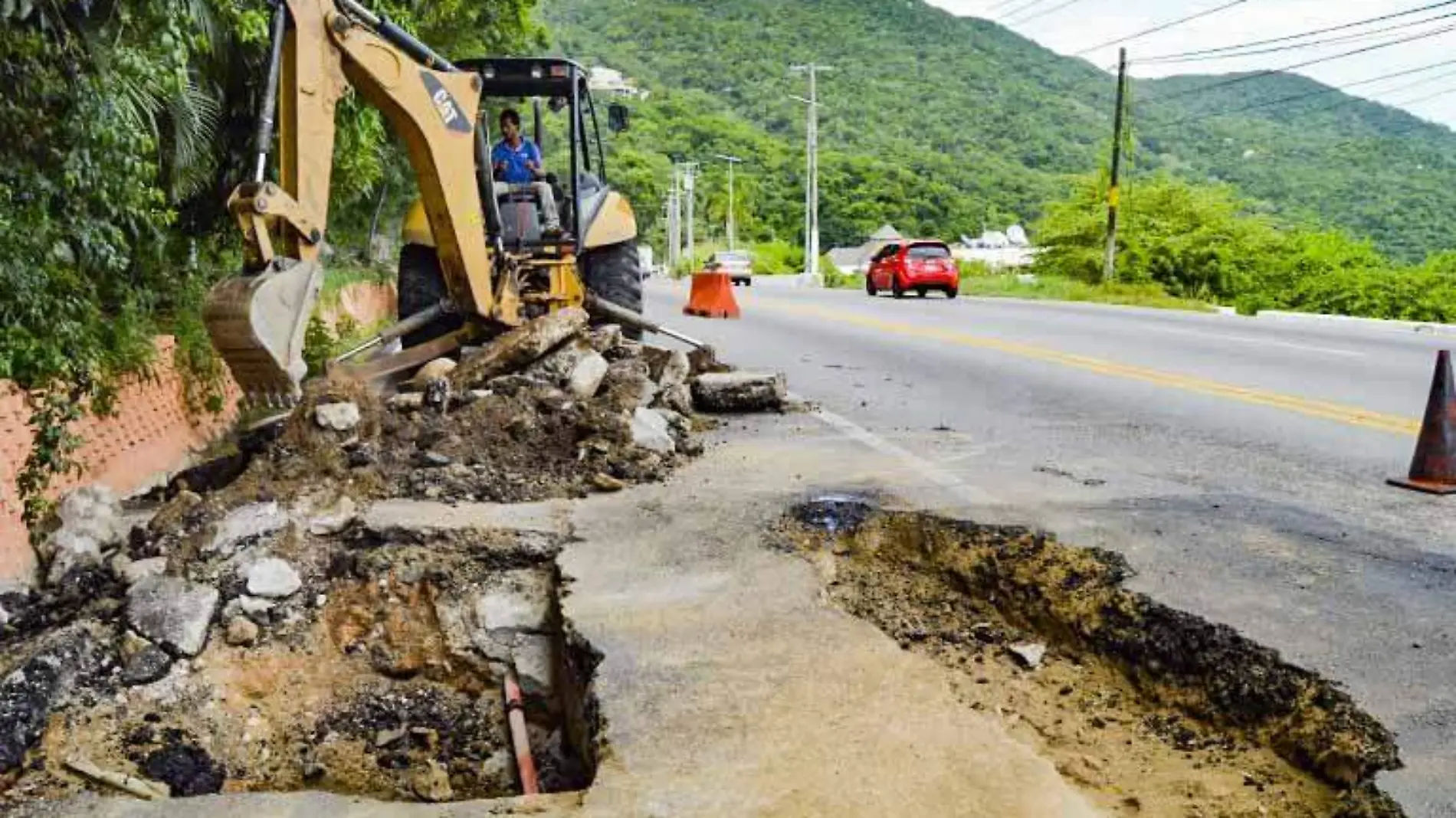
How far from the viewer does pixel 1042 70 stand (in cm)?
11288

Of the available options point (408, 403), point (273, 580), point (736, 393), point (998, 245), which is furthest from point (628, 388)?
point (998, 245)

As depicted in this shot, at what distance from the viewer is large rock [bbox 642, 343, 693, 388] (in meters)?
8.37

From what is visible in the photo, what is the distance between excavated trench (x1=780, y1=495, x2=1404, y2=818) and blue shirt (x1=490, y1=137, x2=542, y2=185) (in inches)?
211

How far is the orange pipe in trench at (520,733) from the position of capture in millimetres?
3824

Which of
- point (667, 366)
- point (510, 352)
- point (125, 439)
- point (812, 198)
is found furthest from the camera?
point (812, 198)

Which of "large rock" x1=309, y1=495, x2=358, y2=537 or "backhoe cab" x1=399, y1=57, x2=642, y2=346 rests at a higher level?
"backhoe cab" x1=399, y1=57, x2=642, y2=346

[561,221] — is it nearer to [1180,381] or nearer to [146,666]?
[1180,381]

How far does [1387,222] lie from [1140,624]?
6138 cm

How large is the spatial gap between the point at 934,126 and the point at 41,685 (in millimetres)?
106141

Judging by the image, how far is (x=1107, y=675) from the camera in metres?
3.97

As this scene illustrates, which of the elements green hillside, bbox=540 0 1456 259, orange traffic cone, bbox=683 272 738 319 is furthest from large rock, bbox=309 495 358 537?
green hillside, bbox=540 0 1456 259

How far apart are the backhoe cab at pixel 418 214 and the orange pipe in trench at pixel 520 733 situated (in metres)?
1.81

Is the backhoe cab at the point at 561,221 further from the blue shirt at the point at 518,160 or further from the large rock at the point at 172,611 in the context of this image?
the large rock at the point at 172,611

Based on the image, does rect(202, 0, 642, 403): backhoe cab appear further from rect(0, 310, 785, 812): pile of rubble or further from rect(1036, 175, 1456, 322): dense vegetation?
rect(1036, 175, 1456, 322): dense vegetation
